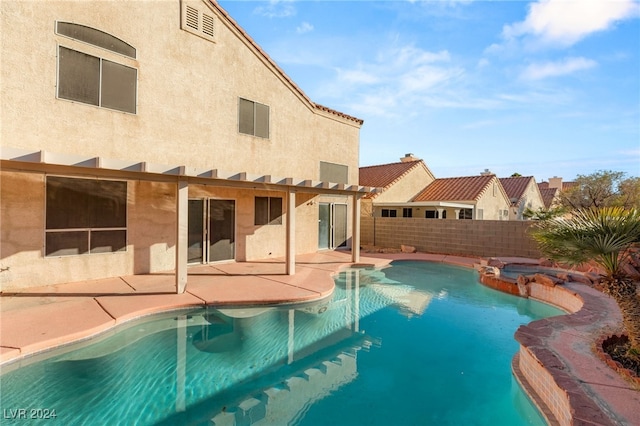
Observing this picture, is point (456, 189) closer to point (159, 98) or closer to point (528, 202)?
point (528, 202)

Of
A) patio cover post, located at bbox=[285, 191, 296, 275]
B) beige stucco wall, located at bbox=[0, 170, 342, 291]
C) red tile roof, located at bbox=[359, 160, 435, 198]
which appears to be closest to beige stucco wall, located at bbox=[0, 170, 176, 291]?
beige stucco wall, located at bbox=[0, 170, 342, 291]

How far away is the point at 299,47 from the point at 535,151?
21.6 meters

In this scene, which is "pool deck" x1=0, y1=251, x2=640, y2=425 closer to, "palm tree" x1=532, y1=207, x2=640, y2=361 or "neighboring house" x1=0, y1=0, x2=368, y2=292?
"neighboring house" x1=0, y1=0, x2=368, y2=292

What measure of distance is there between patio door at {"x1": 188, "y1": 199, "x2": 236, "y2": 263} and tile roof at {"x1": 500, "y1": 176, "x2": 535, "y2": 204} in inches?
1016

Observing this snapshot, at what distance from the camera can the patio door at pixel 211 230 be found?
38.7ft

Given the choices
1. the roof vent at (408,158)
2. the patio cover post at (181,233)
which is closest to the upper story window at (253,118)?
the patio cover post at (181,233)

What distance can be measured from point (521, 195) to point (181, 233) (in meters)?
29.7

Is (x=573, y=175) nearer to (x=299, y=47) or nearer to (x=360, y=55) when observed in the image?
(x=360, y=55)

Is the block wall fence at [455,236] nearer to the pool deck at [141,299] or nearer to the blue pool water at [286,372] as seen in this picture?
the pool deck at [141,299]

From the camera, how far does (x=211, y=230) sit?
12281 mm

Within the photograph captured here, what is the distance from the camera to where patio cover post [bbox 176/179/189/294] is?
8500mm

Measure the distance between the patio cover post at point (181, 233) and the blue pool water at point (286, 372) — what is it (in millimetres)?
1183

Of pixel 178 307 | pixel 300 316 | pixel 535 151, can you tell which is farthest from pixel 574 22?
pixel 535 151

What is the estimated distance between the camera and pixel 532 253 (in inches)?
575
